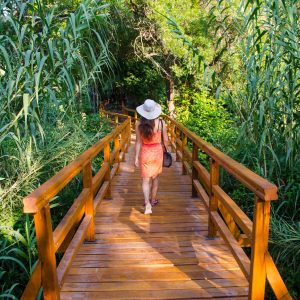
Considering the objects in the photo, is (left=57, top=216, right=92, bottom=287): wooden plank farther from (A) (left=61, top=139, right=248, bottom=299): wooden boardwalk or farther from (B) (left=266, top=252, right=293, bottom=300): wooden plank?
(B) (left=266, top=252, right=293, bottom=300): wooden plank

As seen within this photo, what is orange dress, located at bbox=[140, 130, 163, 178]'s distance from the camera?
3884mm

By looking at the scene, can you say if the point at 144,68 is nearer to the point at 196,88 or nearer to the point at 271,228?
the point at 196,88

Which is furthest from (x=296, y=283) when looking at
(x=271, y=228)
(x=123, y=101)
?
(x=123, y=101)

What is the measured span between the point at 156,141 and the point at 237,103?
3.63 ft

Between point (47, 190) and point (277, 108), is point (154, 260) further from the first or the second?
point (277, 108)

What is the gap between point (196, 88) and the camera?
46.6 feet

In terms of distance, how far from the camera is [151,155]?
3.90 meters

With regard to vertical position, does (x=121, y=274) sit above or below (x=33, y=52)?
below

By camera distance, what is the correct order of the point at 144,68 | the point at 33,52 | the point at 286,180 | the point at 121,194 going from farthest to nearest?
1. the point at 144,68
2. the point at 121,194
3. the point at 286,180
4. the point at 33,52

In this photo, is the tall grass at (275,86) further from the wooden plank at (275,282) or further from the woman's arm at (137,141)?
the wooden plank at (275,282)

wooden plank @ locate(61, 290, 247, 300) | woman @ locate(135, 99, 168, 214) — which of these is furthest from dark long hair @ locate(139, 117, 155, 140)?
wooden plank @ locate(61, 290, 247, 300)

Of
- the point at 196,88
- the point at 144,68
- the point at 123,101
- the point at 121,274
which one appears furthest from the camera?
the point at 123,101

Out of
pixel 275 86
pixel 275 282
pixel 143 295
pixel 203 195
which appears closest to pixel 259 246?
pixel 275 282

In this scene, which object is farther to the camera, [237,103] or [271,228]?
[237,103]
